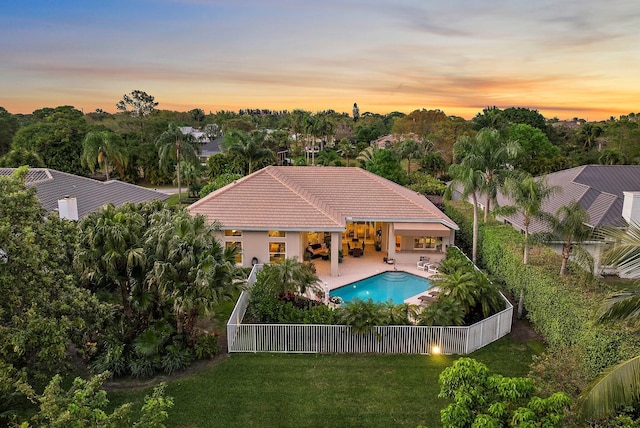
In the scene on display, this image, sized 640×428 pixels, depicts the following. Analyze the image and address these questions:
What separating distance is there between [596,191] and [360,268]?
54.5 ft

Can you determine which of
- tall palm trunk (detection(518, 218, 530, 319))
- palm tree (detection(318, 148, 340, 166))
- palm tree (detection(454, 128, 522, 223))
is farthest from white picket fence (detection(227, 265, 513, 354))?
palm tree (detection(318, 148, 340, 166))

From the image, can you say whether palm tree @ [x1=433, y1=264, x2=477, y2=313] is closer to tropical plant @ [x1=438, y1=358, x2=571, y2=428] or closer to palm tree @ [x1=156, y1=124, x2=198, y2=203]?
tropical plant @ [x1=438, y1=358, x2=571, y2=428]

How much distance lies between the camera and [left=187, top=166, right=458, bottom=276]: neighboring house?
87.1 feet

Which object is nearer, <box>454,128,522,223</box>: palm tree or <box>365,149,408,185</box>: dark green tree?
<box>454,128,522,223</box>: palm tree

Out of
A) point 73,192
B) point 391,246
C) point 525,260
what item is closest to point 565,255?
point 525,260

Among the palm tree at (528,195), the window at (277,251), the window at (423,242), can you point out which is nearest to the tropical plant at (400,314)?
the palm tree at (528,195)

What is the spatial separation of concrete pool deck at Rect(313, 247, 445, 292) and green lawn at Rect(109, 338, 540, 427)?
855cm

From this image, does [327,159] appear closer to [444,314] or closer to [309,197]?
[309,197]

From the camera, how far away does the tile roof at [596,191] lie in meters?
24.6

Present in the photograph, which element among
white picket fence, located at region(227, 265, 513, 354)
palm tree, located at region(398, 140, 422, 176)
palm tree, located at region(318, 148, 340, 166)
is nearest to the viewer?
white picket fence, located at region(227, 265, 513, 354)

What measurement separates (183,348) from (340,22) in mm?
28067

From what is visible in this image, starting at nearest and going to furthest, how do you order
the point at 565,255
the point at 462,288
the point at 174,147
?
the point at 565,255, the point at 462,288, the point at 174,147

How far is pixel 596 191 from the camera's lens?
91.0ft

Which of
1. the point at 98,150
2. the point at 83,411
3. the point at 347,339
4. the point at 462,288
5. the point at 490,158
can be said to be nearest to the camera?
the point at 83,411
